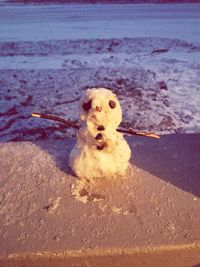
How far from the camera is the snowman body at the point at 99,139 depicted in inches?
48.6

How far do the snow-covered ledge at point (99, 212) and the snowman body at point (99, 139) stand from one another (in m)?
0.06

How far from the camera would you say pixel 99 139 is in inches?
50.6

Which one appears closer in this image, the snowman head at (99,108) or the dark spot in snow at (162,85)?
the snowman head at (99,108)

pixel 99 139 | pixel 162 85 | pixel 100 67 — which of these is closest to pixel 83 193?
pixel 99 139

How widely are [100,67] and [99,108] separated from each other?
9.58 feet

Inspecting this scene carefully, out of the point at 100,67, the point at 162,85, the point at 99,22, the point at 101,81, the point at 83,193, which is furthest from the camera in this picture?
the point at 99,22

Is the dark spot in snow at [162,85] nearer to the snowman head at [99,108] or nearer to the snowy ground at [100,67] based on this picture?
the snowy ground at [100,67]

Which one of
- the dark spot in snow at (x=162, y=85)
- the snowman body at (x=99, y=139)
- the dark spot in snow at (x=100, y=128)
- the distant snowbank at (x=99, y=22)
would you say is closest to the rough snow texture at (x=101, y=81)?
the dark spot in snow at (x=162, y=85)

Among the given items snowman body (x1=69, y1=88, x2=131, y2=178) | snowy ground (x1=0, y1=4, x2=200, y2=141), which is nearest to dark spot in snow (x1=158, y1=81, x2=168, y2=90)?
snowy ground (x1=0, y1=4, x2=200, y2=141)

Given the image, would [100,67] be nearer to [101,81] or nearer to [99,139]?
[101,81]

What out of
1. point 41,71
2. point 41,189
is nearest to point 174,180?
point 41,189

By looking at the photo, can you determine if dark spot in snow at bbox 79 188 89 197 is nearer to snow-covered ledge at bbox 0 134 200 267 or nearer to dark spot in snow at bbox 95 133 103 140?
snow-covered ledge at bbox 0 134 200 267

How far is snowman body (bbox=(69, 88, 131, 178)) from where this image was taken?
1235 mm

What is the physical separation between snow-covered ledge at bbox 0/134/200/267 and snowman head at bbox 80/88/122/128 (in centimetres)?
28
